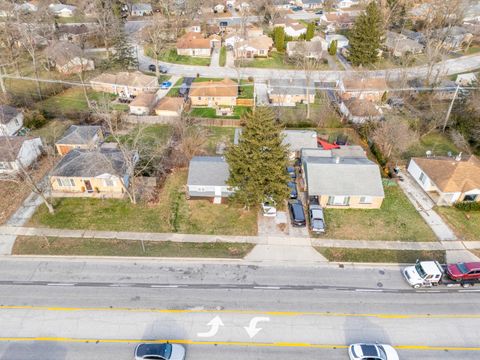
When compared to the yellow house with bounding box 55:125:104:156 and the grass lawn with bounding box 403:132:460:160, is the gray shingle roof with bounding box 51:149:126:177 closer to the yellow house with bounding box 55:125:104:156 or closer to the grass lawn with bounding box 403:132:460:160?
the yellow house with bounding box 55:125:104:156

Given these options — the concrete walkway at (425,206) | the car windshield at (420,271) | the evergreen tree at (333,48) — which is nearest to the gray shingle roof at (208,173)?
the car windshield at (420,271)

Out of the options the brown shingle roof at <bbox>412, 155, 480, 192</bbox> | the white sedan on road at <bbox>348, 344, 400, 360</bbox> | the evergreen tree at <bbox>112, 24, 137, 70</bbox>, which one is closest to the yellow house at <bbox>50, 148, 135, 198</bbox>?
the white sedan on road at <bbox>348, 344, 400, 360</bbox>

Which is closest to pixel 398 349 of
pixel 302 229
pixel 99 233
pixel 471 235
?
pixel 302 229

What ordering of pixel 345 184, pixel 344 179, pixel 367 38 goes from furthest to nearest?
pixel 367 38 < pixel 344 179 < pixel 345 184

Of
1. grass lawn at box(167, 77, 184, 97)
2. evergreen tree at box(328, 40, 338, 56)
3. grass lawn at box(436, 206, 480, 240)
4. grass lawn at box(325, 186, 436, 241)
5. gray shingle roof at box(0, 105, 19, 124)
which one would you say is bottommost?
grass lawn at box(325, 186, 436, 241)

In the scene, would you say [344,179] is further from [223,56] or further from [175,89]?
[223,56]

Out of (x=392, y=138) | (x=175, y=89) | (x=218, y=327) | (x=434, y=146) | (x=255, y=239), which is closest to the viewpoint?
(x=218, y=327)

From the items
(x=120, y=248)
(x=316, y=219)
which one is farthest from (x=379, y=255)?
(x=120, y=248)
